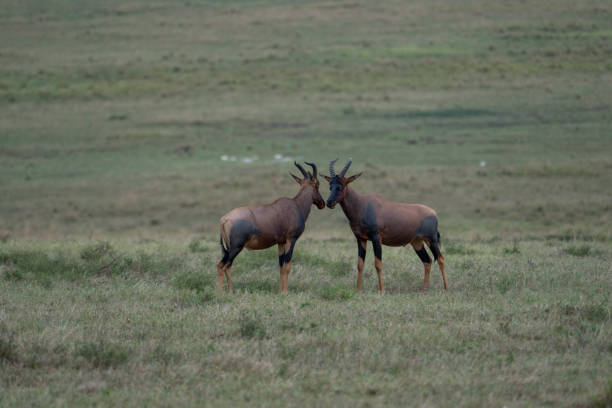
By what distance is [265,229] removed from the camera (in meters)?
12.0

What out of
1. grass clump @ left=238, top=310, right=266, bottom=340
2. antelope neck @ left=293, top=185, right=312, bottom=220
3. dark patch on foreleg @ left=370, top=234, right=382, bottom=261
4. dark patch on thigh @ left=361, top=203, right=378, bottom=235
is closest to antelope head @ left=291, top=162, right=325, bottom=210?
antelope neck @ left=293, top=185, right=312, bottom=220

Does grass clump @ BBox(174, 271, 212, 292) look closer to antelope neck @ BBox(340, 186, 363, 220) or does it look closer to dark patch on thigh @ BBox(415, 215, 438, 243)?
antelope neck @ BBox(340, 186, 363, 220)

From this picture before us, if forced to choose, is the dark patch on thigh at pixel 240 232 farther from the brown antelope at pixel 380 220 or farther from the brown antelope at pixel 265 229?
the brown antelope at pixel 380 220

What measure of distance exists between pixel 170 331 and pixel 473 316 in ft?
11.8

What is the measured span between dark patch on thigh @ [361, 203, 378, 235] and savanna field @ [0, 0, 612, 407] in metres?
0.89

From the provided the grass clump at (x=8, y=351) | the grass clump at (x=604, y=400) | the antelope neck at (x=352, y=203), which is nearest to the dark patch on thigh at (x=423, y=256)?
the antelope neck at (x=352, y=203)

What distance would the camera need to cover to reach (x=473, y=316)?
1000cm

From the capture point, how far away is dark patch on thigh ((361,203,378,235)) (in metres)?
12.5

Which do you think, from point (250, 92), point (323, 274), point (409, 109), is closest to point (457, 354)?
point (323, 274)

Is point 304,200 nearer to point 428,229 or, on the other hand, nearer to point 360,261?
point 360,261

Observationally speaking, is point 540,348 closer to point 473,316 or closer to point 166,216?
point 473,316

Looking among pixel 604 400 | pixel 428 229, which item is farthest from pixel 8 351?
pixel 428 229

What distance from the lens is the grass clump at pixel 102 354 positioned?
802 centimetres

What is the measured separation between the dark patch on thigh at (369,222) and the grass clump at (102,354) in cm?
512
